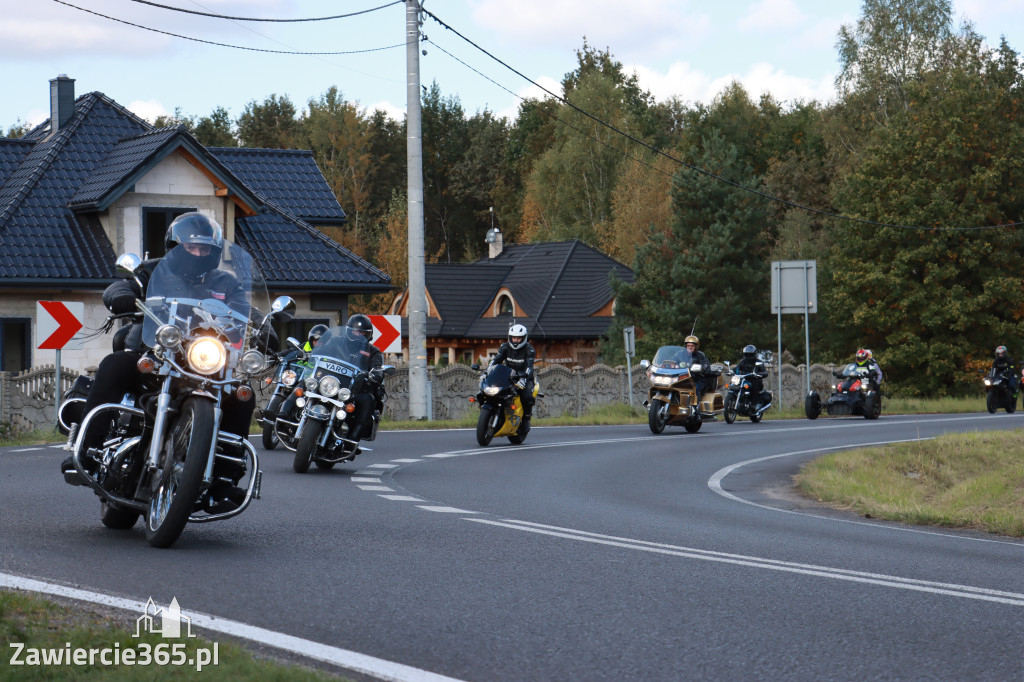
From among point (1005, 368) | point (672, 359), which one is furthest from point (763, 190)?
point (672, 359)

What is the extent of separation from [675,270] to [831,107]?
65.7ft

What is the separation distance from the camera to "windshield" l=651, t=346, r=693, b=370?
24.4 metres

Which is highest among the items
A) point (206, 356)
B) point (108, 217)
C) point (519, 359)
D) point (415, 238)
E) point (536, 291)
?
point (108, 217)

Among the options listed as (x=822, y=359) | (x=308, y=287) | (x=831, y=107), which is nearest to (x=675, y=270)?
(x=822, y=359)

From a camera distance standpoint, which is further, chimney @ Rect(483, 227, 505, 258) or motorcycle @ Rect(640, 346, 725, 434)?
chimney @ Rect(483, 227, 505, 258)

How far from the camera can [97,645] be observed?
5.26 m

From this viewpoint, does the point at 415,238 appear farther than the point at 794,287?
No

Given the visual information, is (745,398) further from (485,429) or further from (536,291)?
(536,291)

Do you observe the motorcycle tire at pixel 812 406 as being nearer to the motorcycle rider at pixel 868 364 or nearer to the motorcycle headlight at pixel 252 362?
the motorcycle rider at pixel 868 364

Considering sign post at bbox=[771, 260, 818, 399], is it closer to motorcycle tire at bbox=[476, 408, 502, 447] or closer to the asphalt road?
motorcycle tire at bbox=[476, 408, 502, 447]

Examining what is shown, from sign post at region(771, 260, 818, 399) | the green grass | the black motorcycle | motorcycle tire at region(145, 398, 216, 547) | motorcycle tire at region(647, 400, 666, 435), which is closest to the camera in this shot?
the green grass

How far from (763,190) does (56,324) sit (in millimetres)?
53869

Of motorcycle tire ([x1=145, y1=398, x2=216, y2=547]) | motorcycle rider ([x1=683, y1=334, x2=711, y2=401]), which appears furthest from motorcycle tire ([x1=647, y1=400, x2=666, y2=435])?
motorcycle tire ([x1=145, y1=398, x2=216, y2=547])

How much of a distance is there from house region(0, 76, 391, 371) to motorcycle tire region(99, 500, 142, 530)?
2174cm
